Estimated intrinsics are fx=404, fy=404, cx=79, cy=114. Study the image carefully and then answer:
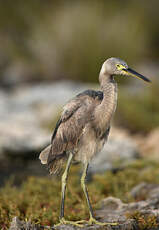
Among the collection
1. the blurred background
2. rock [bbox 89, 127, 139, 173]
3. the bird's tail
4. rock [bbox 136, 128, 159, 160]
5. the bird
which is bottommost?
the bird's tail

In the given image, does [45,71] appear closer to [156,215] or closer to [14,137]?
[14,137]

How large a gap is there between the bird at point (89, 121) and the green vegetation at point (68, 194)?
0.55 meters

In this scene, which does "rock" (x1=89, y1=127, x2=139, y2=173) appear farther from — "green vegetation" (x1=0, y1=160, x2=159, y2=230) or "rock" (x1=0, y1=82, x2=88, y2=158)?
"rock" (x1=0, y1=82, x2=88, y2=158)

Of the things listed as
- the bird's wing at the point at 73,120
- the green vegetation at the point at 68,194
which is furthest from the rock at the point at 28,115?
the bird's wing at the point at 73,120

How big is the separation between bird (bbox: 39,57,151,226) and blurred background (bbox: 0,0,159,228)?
435 centimetres

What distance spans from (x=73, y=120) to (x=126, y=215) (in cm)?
110

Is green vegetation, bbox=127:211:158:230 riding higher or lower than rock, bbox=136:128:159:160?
lower

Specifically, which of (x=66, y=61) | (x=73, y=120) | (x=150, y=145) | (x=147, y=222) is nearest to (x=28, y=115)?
(x=150, y=145)

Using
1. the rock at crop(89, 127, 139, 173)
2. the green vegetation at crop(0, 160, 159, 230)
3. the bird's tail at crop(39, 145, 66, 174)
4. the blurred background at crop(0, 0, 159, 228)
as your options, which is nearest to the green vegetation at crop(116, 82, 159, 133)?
the blurred background at crop(0, 0, 159, 228)

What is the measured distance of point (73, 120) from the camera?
416cm

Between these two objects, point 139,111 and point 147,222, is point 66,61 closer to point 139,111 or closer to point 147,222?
point 139,111

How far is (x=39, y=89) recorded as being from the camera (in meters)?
13.3

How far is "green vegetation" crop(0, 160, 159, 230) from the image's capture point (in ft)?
14.8

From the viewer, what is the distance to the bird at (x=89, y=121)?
4.01 metres
